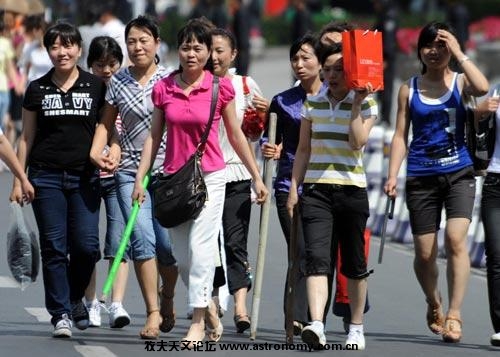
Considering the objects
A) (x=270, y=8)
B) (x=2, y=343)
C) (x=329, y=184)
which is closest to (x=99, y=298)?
(x=2, y=343)

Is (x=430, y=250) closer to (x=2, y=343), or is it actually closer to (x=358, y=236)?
(x=358, y=236)

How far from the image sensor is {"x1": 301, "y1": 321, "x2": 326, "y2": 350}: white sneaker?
966 cm

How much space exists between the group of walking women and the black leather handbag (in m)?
0.07

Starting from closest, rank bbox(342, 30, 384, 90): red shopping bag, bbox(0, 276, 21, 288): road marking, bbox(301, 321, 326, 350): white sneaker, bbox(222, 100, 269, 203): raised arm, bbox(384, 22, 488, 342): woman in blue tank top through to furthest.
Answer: bbox(342, 30, 384, 90): red shopping bag, bbox(301, 321, 326, 350): white sneaker, bbox(222, 100, 269, 203): raised arm, bbox(384, 22, 488, 342): woman in blue tank top, bbox(0, 276, 21, 288): road marking

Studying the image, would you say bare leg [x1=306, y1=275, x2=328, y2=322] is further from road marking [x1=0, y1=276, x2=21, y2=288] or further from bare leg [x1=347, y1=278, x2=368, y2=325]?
road marking [x1=0, y1=276, x2=21, y2=288]

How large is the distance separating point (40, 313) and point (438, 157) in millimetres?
2972

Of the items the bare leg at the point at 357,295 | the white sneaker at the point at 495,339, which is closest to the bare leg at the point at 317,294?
the bare leg at the point at 357,295

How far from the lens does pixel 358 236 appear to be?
9.89m

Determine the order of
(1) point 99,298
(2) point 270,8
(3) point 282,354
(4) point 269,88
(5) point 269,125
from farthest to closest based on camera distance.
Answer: (2) point 270,8 < (4) point 269,88 < (1) point 99,298 < (5) point 269,125 < (3) point 282,354

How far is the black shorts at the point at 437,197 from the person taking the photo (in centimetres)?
1052

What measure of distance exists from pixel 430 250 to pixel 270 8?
52466 mm

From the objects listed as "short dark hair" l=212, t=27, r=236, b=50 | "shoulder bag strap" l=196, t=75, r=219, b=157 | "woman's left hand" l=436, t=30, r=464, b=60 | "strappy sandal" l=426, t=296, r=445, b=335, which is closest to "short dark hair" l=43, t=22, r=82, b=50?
"short dark hair" l=212, t=27, r=236, b=50

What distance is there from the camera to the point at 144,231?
10258mm

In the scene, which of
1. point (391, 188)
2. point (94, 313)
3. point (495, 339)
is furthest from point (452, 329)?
point (94, 313)
